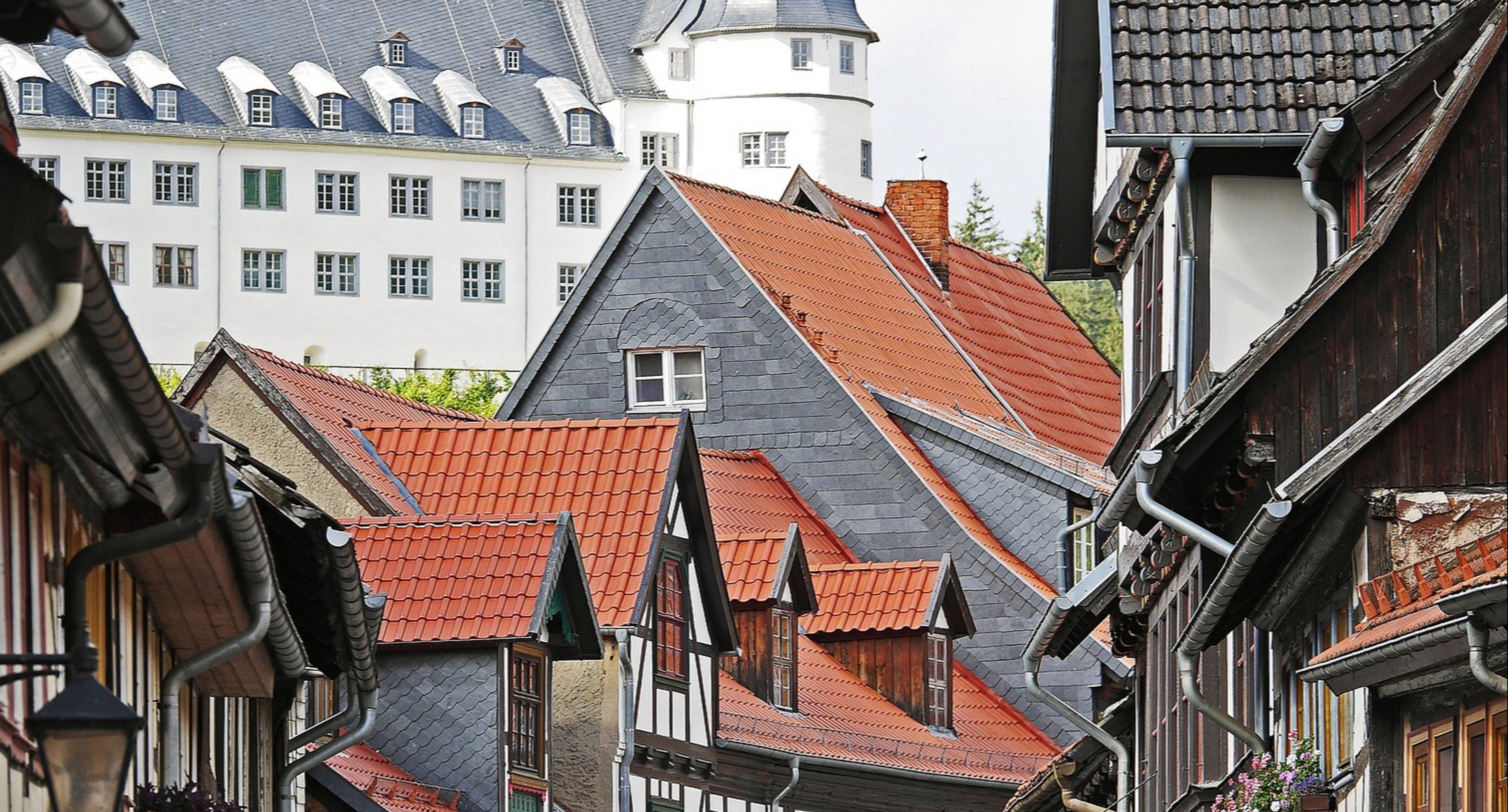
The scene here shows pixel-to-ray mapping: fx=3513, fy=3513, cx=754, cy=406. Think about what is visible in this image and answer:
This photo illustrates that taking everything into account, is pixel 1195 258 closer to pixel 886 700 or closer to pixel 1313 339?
pixel 1313 339

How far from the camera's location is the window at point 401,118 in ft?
370

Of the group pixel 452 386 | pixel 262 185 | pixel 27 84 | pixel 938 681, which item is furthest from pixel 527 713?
pixel 262 185

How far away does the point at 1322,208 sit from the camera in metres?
16.7

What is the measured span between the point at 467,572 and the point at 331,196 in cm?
8758

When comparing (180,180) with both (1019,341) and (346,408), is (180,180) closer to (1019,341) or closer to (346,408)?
(1019,341)

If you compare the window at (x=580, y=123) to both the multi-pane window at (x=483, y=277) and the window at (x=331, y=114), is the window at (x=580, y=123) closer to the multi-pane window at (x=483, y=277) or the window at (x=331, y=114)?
the multi-pane window at (x=483, y=277)

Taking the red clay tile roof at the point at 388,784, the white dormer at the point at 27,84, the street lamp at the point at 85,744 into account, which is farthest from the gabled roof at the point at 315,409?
the white dormer at the point at 27,84

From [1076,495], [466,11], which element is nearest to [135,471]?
[1076,495]

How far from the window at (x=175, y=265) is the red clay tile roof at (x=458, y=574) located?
84.4 meters

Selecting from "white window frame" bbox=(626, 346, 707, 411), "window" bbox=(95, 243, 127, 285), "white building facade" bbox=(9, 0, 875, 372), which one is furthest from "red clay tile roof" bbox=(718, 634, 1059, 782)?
"window" bbox=(95, 243, 127, 285)

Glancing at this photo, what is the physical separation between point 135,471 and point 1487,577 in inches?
159

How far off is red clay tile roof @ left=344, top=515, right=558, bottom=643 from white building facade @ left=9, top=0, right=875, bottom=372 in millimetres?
79944

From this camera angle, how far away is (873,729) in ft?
117

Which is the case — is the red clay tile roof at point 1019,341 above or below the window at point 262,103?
below
